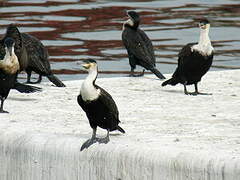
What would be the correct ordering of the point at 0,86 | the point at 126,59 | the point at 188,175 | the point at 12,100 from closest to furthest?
the point at 188,175 < the point at 0,86 < the point at 12,100 < the point at 126,59

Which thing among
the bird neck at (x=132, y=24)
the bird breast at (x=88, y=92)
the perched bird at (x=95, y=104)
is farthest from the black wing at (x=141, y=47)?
the bird breast at (x=88, y=92)

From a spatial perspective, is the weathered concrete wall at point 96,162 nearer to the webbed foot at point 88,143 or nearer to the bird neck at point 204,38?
the webbed foot at point 88,143

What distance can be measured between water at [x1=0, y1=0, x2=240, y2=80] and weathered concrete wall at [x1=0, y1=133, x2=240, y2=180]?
6479mm

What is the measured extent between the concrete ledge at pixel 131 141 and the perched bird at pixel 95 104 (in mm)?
122

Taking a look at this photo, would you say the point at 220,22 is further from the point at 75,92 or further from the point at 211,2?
the point at 75,92

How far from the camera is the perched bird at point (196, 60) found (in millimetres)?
9656

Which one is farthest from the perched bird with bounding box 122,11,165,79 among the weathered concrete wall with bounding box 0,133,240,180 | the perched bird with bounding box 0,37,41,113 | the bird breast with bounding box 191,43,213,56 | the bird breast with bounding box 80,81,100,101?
the bird breast with bounding box 80,81,100,101

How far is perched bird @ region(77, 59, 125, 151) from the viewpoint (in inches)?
261

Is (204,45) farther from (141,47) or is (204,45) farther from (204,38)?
(141,47)

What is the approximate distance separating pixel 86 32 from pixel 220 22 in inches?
108

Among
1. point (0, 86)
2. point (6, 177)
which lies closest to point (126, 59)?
point (0, 86)

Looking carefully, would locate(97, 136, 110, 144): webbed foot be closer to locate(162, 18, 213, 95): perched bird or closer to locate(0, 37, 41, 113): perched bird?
locate(0, 37, 41, 113): perched bird

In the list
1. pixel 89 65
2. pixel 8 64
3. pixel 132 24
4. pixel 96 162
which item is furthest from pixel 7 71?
pixel 132 24

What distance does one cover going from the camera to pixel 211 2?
21844 mm
